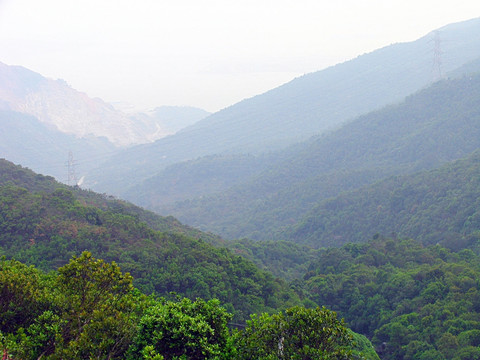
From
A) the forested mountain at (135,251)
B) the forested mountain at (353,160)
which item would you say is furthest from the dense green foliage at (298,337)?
the forested mountain at (353,160)

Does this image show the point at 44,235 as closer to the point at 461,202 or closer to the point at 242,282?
the point at 242,282

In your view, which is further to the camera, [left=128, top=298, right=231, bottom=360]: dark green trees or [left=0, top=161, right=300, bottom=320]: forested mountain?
[left=0, top=161, right=300, bottom=320]: forested mountain

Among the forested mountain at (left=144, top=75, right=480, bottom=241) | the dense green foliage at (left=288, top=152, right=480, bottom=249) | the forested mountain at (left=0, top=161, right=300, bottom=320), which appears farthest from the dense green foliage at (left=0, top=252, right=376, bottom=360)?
the forested mountain at (left=144, top=75, right=480, bottom=241)

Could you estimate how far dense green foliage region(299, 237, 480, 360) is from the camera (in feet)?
71.2

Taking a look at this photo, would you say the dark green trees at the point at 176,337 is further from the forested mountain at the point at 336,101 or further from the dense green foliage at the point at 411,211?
the forested mountain at the point at 336,101

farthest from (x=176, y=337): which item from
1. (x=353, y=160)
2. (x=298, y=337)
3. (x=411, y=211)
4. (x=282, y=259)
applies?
(x=353, y=160)

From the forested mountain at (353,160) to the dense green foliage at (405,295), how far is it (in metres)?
35.3

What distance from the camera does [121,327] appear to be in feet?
33.9

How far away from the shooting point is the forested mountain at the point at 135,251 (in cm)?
2670

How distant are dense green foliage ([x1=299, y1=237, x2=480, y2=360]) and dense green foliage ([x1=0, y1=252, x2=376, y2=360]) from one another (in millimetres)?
12033

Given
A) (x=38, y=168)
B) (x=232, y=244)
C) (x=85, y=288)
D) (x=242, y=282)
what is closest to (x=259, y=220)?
(x=232, y=244)

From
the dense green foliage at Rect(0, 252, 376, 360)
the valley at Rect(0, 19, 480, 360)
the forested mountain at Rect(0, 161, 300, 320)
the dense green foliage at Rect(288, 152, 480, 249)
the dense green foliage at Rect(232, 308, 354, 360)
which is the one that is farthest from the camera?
the dense green foliage at Rect(288, 152, 480, 249)

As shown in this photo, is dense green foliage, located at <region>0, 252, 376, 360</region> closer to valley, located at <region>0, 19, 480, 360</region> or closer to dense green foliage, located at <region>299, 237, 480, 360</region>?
valley, located at <region>0, 19, 480, 360</region>

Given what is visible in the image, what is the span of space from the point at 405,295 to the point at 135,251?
18.8m
